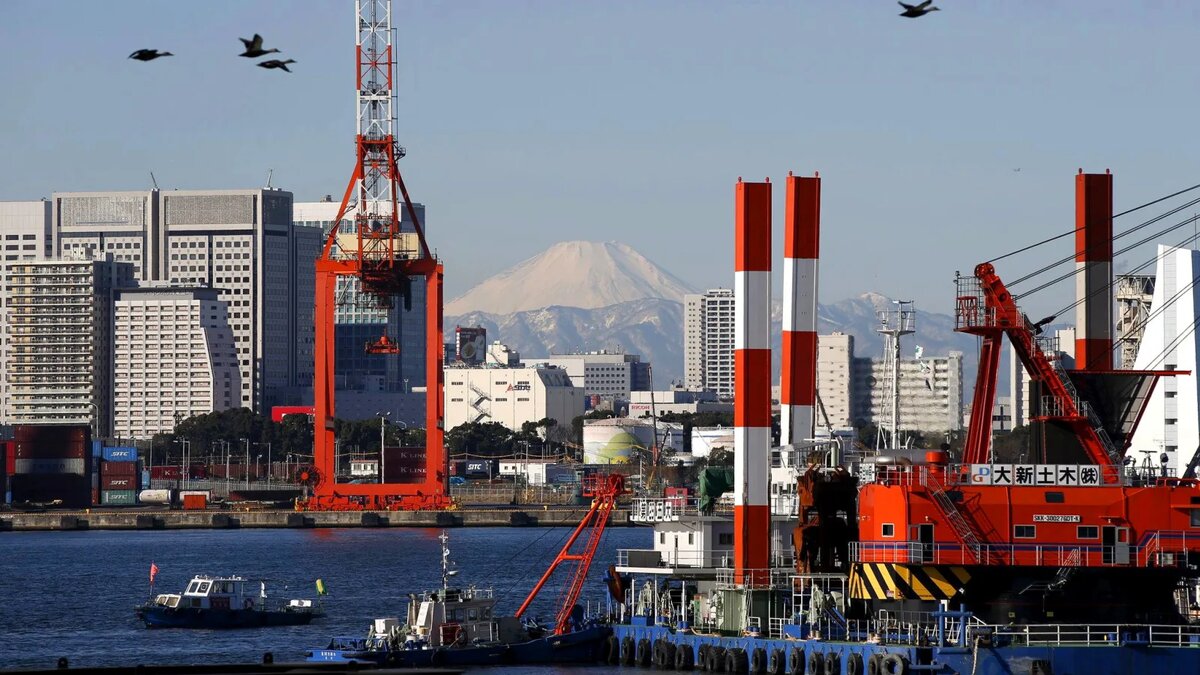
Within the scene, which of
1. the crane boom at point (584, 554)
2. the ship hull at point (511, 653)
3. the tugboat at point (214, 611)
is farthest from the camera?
the tugboat at point (214, 611)

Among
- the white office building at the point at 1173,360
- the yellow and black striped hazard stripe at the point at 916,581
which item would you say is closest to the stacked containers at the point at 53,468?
the white office building at the point at 1173,360

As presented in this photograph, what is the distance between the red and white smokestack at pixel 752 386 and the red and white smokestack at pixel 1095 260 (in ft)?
35.1

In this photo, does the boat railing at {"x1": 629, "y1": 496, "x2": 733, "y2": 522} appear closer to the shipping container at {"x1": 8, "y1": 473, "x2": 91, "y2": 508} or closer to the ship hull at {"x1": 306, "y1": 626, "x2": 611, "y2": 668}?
the ship hull at {"x1": 306, "y1": 626, "x2": 611, "y2": 668}

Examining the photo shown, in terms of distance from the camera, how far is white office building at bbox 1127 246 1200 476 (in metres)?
91.0

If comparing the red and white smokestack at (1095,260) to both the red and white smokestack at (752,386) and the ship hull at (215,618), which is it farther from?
the ship hull at (215,618)

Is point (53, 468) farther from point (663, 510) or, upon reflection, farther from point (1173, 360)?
point (663, 510)

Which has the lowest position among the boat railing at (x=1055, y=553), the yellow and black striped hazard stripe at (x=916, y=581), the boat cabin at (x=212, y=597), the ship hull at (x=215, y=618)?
the ship hull at (x=215, y=618)

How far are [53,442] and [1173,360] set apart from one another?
4596 inches

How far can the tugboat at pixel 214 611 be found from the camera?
72.8 m

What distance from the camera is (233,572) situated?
10338 centimetres

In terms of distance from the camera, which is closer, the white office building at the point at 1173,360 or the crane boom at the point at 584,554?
the crane boom at the point at 584,554

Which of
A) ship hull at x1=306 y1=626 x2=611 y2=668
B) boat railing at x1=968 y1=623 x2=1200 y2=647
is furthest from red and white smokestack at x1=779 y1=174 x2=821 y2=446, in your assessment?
boat railing at x1=968 y1=623 x2=1200 y2=647

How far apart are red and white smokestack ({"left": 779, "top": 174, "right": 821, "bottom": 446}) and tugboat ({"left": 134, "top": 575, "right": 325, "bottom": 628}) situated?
22424 mm

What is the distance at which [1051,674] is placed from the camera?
43719mm
